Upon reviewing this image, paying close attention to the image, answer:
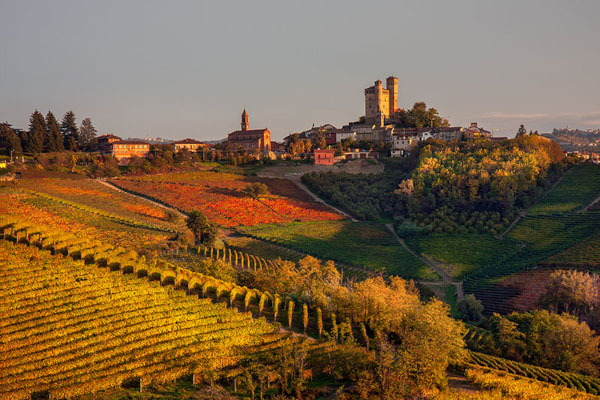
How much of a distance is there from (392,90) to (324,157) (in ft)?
136

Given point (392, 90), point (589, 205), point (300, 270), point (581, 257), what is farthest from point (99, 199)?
point (392, 90)

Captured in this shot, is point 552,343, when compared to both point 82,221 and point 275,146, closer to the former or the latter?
point 82,221

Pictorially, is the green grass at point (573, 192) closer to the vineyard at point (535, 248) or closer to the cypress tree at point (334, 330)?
the vineyard at point (535, 248)

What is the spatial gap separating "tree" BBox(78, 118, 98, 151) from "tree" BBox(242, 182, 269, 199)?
46608mm

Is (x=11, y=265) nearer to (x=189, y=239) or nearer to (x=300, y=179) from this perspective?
(x=189, y=239)

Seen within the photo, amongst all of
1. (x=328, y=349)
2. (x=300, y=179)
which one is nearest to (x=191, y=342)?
(x=328, y=349)

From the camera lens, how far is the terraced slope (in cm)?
1906

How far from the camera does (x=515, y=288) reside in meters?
44.4

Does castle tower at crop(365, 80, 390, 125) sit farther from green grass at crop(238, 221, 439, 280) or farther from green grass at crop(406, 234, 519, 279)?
green grass at crop(406, 234, 519, 279)

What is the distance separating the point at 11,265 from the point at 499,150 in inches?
2965

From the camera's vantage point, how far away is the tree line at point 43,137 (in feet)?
283

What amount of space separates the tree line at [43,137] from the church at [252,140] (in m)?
32.7

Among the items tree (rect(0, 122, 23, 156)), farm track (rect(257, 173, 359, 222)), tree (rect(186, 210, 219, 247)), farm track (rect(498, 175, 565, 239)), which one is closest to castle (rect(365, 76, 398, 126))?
farm track (rect(257, 173, 359, 222))

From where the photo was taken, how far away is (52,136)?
9212cm
